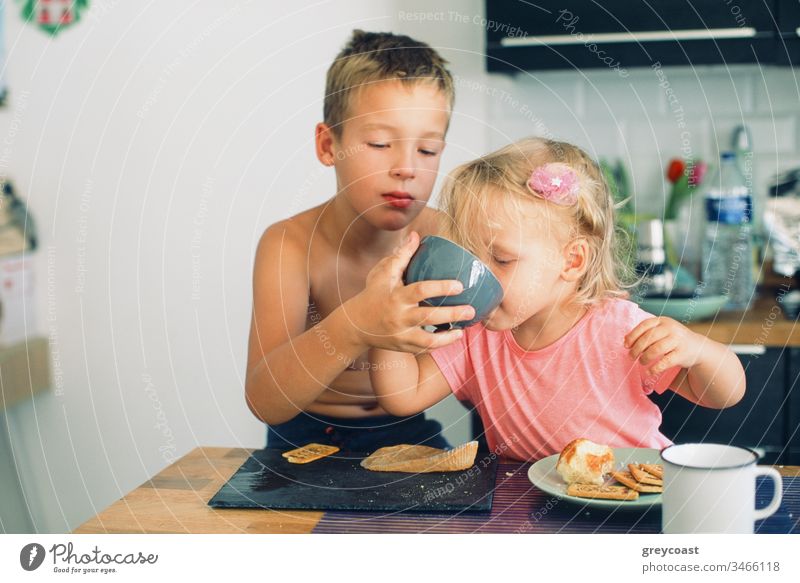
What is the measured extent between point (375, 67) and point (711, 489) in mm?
449

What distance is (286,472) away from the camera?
0.53m

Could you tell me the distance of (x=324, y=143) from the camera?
0.73 meters

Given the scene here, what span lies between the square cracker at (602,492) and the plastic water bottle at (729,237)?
55 cm

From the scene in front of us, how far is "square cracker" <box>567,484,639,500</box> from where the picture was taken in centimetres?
46

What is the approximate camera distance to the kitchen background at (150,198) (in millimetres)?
709

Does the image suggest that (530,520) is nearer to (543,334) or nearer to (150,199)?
(543,334)
